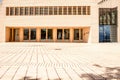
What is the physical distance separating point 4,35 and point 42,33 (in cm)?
674

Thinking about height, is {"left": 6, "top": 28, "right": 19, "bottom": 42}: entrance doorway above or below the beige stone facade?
below

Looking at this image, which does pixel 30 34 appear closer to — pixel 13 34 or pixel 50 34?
pixel 13 34

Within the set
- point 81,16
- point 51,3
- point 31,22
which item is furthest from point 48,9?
point 81,16

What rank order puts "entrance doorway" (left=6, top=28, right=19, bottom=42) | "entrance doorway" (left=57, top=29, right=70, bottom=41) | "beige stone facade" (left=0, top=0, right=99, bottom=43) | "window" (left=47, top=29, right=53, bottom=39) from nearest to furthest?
"beige stone facade" (left=0, top=0, right=99, bottom=43) → "entrance doorway" (left=57, top=29, right=70, bottom=41) → "window" (left=47, top=29, right=53, bottom=39) → "entrance doorway" (left=6, top=28, right=19, bottom=42)

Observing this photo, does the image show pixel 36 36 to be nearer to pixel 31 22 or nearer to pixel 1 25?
pixel 31 22

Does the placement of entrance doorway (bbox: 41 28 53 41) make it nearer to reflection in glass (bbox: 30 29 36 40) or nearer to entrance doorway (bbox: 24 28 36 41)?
reflection in glass (bbox: 30 29 36 40)

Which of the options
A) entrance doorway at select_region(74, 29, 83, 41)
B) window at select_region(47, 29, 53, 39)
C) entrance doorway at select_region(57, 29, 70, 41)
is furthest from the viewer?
entrance doorway at select_region(74, 29, 83, 41)

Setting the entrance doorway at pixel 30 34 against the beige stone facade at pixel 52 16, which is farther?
the entrance doorway at pixel 30 34

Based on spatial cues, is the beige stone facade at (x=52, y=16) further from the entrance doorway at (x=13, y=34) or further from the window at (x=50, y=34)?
the entrance doorway at (x=13, y=34)

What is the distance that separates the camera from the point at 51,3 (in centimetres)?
3375

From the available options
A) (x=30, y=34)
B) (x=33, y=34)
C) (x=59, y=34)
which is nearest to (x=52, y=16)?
(x=59, y=34)

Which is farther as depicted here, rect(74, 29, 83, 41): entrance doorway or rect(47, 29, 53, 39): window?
rect(74, 29, 83, 41): entrance doorway

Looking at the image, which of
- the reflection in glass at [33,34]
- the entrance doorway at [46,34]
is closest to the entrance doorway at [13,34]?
the reflection in glass at [33,34]

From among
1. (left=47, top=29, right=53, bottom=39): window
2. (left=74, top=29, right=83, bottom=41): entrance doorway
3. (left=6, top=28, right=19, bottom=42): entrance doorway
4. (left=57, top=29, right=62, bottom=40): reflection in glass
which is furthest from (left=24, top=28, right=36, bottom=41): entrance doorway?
(left=74, top=29, right=83, bottom=41): entrance doorway
